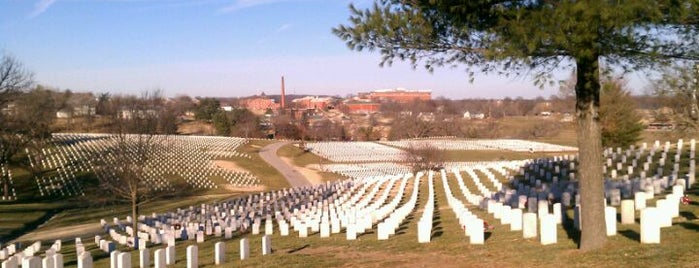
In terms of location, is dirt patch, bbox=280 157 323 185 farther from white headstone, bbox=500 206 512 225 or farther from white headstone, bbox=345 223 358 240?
white headstone, bbox=500 206 512 225

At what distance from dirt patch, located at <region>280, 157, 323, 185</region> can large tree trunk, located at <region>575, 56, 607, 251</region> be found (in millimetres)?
45063

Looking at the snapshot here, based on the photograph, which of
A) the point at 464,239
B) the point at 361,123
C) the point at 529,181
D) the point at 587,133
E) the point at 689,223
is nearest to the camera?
the point at 587,133

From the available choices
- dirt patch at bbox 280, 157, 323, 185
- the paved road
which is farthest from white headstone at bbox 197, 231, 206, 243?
dirt patch at bbox 280, 157, 323, 185

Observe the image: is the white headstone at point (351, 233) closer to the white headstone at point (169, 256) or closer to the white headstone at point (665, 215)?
the white headstone at point (169, 256)

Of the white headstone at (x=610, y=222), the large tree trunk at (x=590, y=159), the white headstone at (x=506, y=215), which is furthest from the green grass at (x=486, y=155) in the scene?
the large tree trunk at (x=590, y=159)

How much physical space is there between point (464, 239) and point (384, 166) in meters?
51.2

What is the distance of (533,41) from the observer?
7.93 m

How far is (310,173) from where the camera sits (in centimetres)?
6209

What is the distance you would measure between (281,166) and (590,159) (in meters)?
59.0

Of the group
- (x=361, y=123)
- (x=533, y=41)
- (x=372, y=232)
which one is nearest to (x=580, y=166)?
(x=533, y=41)

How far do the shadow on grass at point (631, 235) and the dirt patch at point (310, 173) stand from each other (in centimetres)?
4401

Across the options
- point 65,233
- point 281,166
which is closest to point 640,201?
point 65,233

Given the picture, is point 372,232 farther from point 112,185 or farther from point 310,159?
point 310,159

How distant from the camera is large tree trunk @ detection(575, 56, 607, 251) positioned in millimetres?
9148
